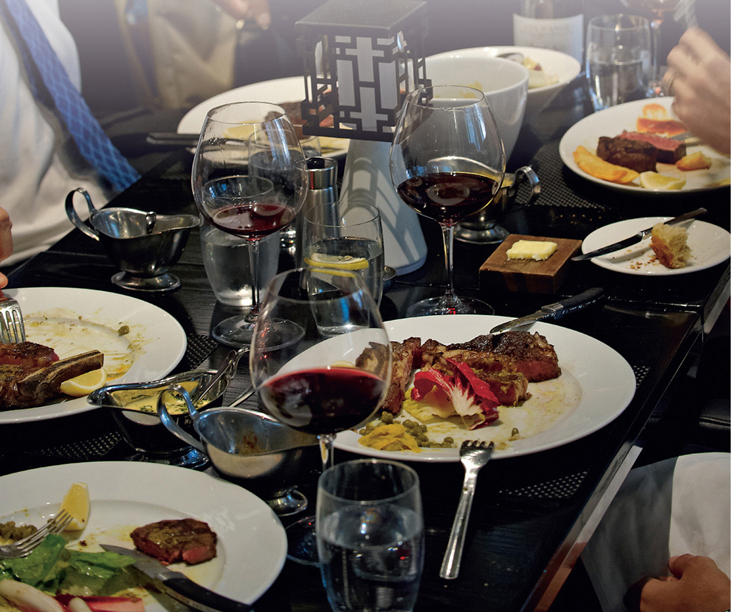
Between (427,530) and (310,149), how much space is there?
108cm

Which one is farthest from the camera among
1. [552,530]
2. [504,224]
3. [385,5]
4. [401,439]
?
[504,224]

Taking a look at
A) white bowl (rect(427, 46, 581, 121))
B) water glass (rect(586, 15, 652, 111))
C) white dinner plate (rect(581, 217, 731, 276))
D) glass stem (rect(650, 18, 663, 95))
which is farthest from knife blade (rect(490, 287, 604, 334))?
glass stem (rect(650, 18, 663, 95))

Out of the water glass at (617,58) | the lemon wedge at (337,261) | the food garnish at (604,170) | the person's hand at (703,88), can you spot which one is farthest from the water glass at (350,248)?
the water glass at (617,58)

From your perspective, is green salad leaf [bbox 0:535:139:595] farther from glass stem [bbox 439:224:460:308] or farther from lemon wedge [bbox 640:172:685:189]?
lemon wedge [bbox 640:172:685:189]

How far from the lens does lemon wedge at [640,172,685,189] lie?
1.69 metres

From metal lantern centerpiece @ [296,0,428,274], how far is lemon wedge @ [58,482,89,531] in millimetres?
753

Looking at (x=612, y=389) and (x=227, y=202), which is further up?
(x=227, y=202)

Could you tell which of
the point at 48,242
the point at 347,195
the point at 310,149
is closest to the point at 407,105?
the point at 347,195

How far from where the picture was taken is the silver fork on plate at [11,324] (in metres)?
1.20

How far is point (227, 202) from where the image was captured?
1.25 meters

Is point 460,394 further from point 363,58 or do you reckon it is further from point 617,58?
point 617,58

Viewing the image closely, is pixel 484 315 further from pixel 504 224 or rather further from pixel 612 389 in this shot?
pixel 504 224

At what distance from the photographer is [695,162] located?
1785 mm

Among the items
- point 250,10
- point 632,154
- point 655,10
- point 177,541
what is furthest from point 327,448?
point 250,10
